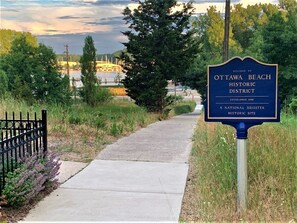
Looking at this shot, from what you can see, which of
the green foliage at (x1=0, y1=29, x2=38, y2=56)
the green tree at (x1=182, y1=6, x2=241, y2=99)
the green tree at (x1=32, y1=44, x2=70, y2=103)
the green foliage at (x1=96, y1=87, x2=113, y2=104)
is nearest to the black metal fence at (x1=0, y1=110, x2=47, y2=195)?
the green foliage at (x1=96, y1=87, x2=113, y2=104)

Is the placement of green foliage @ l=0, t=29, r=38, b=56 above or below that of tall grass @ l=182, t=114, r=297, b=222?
above

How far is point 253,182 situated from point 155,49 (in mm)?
21234

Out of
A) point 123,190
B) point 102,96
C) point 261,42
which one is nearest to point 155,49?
point 102,96

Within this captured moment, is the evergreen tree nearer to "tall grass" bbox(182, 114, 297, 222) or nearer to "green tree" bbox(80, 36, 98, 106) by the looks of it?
"green tree" bbox(80, 36, 98, 106)

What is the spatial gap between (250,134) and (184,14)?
21363 millimetres

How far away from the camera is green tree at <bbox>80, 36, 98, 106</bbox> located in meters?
31.3

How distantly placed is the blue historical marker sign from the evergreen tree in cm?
2057

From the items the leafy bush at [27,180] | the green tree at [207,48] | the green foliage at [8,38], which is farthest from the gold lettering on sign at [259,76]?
the green foliage at [8,38]

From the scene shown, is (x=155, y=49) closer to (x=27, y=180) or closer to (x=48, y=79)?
(x=48, y=79)

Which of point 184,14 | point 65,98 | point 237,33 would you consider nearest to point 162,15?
point 184,14

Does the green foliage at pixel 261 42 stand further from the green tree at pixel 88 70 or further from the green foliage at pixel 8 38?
the green foliage at pixel 8 38

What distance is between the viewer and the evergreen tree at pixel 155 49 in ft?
84.4

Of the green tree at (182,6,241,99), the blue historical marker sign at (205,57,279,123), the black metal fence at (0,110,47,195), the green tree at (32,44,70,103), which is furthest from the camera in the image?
the green tree at (32,44,70,103)

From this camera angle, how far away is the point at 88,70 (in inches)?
1241
